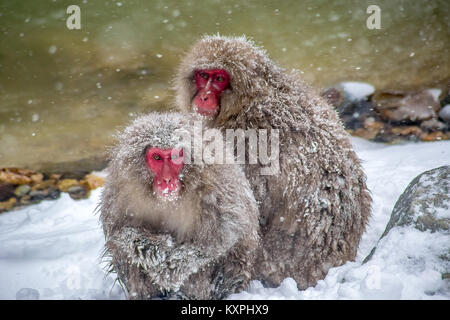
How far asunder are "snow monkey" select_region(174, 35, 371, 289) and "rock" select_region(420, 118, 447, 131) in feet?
9.02

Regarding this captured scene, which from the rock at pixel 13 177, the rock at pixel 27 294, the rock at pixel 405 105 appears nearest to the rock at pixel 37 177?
the rock at pixel 13 177

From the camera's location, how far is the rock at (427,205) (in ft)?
6.55

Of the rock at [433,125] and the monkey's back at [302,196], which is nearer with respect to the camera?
the monkey's back at [302,196]

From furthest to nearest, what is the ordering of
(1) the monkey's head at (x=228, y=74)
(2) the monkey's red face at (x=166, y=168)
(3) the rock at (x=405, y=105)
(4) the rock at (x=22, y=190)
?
1. (3) the rock at (x=405, y=105)
2. (4) the rock at (x=22, y=190)
3. (1) the monkey's head at (x=228, y=74)
4. (2) the monkey's red face at (x=166, y=168)

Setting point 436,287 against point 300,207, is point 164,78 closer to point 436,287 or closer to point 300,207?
point 300,207

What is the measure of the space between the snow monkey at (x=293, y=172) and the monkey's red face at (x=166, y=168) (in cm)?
52

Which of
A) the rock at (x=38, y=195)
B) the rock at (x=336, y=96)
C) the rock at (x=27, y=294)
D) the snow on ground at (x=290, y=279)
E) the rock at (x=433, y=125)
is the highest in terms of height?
the rock at (x=336, y=96)

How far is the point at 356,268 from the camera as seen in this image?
2.02 meters

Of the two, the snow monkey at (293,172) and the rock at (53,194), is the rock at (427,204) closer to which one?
the snow monkey at (293,172)

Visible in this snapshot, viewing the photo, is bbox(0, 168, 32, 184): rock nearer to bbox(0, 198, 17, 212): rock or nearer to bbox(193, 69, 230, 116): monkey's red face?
bbox(0, 198, 17, 212): rock

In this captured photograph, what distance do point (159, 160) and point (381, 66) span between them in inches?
159
